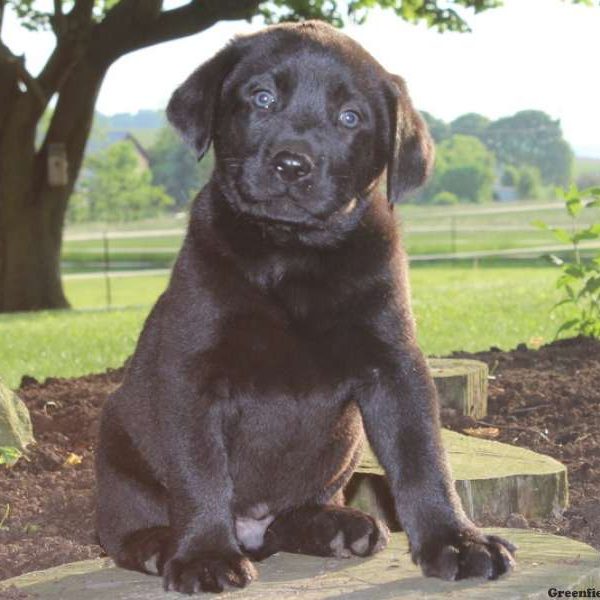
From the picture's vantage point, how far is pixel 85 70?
59.4 ft

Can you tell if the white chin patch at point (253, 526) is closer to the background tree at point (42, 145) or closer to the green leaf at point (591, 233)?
the green leaf at point (591, 233)

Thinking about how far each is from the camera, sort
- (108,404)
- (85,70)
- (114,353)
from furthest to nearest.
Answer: (85,70), (114,353), (108,404)

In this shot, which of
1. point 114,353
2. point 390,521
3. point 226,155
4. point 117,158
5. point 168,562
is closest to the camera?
point 168,562

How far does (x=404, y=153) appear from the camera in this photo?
12.1 feet

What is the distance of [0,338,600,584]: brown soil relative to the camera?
4.57 meters

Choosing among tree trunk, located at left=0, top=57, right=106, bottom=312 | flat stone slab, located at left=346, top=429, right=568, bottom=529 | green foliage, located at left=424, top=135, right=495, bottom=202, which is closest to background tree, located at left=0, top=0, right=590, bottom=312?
tree trunk, located at left=0, top=57, right=106, bottom=312

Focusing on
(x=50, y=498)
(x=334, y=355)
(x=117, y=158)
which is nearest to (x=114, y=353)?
(x=50, y=498)

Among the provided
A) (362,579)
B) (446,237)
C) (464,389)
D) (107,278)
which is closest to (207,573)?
(362,579)

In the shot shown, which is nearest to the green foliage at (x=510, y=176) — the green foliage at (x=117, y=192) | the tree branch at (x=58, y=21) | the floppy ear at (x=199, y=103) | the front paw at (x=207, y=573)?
the green foliage at (x=117, y=192)

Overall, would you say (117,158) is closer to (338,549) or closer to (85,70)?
(85,70)

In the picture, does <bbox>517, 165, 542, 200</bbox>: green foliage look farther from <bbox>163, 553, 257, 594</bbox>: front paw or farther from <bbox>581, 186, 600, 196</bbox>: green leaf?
<bbox>163, 553, 257, 594</bbox>: front paw

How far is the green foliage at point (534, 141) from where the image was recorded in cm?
5409

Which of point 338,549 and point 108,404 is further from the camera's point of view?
point 108,404

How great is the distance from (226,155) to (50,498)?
2.13 meters
